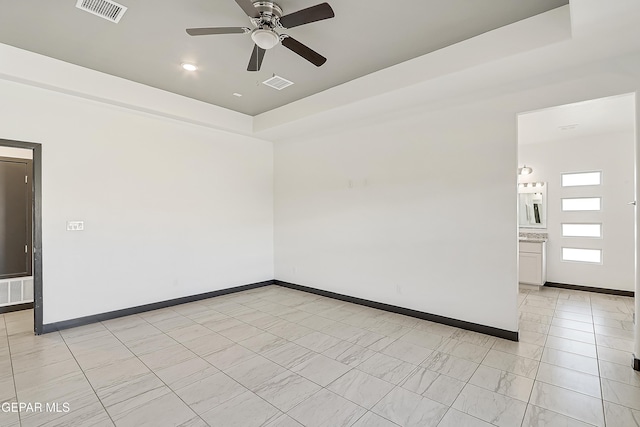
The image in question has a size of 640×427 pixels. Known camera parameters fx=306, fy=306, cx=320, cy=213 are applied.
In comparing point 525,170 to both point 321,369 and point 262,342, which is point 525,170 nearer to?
point 321,369

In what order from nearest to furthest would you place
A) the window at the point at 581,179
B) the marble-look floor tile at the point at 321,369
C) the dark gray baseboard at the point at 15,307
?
the marble-look floor tile at the point at 321,369
the dark gray baseboard at the point at 15,307
the window at the point at 581,179

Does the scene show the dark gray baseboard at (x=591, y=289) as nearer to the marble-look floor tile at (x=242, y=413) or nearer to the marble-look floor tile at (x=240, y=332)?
the marble-look floor tile at (x=240, y=332)

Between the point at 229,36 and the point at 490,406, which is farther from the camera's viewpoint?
the point at 229,36

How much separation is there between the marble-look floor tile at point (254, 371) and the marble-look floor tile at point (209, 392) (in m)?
0.07

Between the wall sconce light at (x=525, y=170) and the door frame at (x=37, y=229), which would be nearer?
the door frame at (x=37, y=229)

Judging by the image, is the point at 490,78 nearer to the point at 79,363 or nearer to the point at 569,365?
the point at 569,365

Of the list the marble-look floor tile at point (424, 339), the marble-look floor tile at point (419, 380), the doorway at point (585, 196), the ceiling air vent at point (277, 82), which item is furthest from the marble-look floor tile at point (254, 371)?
the doorway at point (585, 196)

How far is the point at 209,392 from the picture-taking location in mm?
2508

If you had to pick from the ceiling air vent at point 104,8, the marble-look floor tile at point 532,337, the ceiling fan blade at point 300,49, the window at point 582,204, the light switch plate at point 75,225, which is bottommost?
the marble-look floor tile at point 532,337

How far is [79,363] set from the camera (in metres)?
2.97

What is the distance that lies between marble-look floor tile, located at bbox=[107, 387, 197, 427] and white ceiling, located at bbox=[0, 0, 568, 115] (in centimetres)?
324

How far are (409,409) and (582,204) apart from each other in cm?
578

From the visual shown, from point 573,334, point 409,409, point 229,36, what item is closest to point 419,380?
point 409,409

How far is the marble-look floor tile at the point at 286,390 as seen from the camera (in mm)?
2375
